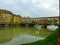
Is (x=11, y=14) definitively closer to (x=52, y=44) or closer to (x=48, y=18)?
(x=48, y=18)

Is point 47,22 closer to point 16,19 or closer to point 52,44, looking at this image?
point 16,19

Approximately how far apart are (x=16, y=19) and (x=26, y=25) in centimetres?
818

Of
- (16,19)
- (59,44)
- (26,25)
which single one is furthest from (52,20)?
(59,44)

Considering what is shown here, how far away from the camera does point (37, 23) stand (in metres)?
77.9

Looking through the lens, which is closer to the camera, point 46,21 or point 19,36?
point 19,36

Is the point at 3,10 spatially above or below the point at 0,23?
above

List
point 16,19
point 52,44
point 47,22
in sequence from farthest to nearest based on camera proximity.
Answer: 1. point 16,19
2. point 47,22
3. point 52,44

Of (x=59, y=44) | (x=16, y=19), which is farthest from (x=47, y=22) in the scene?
(x=59, y=44)

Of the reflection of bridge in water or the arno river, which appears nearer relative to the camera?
the arno river

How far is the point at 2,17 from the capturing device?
76312mm

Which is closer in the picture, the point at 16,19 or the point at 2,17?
the point at 2,17

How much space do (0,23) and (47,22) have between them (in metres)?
20.2

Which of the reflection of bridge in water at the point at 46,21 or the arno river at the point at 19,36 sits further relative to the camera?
the reflection of bridge in water at the point at 46,21

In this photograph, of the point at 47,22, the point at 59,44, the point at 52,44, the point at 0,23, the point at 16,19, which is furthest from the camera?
the point at 16,19
